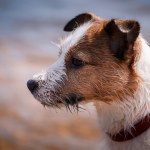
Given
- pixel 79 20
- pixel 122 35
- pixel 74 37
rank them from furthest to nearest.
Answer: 1. pixel 79 20
2. pixel 74 37
3. pixel 122 35

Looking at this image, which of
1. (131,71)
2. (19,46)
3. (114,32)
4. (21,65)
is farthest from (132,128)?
(19,46)

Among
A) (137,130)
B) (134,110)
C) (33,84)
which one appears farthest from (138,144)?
(33,84)

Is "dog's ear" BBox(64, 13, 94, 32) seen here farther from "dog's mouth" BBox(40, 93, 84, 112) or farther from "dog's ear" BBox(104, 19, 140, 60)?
"dog's mouth" BBox(40, 93, 84, 112)

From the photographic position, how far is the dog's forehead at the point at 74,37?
11.2 ft

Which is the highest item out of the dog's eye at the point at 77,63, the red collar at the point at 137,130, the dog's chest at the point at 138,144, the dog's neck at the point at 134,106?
the dog's eye at the point at 77,63

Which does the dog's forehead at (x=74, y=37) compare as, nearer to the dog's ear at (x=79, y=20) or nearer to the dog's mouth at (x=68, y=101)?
the dog's ear at (x=79, y=20)

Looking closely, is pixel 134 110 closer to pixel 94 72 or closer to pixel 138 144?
pixel 138 144

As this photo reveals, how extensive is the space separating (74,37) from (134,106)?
0.53 m

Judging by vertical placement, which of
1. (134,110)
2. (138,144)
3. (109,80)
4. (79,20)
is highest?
(79,20)

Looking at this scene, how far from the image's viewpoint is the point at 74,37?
3.46m

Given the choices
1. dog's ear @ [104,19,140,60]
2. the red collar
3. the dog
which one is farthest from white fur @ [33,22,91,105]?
the red collar

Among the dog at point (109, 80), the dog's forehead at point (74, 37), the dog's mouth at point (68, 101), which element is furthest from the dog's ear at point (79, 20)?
the dog's mouth at point (68, 101)

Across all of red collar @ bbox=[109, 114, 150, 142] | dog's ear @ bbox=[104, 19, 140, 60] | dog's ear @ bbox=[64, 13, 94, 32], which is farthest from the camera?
dog's ear @ bbox=[64, 13, 94, 32]

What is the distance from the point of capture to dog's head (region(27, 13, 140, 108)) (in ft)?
10.9
